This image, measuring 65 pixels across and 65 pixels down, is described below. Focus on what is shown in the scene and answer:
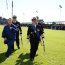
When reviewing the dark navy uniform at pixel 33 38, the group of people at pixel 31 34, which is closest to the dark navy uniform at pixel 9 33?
the group of people at pixel 31 34

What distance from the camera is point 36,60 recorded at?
46.7ft

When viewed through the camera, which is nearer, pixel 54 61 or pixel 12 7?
pixel 54 61

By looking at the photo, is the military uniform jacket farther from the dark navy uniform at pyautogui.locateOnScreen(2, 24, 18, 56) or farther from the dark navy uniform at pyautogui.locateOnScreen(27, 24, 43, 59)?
the dark navy uniform at pyautogui.locateOnScreen(27, 24, 43, 59)

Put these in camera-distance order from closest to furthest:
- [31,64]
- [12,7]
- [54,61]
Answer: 1. [31,64]
2. [54,61]
3. [12,7]

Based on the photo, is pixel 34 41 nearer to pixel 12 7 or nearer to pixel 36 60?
pixel 36 60

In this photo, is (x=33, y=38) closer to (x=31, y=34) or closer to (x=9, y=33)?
(x=31, y=34)

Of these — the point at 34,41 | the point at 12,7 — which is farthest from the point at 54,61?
the point at 12,7

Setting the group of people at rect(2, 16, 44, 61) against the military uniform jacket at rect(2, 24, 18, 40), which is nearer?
the group of people at rect(2, 16, 44, 61)

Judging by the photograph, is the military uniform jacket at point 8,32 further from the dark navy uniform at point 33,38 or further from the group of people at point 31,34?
the dark navy uniform at point 33,38

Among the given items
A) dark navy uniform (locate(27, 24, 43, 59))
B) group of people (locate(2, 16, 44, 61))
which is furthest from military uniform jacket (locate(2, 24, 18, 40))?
dark navy uniform (locate(27, 24, 43, 59))

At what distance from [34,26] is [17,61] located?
186cm

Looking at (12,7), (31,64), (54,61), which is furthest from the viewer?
(12,7)

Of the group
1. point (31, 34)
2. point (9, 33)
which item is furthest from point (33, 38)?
point (9, 33)

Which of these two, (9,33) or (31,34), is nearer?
(31,34)
